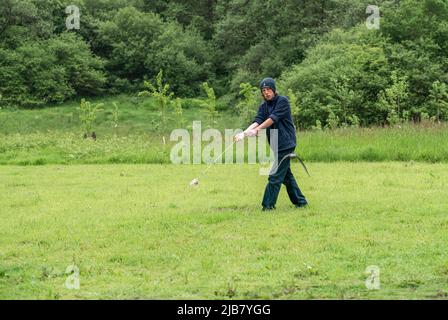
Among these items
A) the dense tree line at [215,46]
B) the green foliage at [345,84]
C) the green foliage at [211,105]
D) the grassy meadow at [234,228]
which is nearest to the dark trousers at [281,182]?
the grassy meadow at [234,228]

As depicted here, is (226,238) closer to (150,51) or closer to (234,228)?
(234,228)

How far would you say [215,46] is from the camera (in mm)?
74625

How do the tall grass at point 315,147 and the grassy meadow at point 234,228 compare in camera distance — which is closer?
the grassy meadow at point 234,228

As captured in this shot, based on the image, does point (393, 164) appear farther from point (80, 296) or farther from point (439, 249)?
point (80, 296)

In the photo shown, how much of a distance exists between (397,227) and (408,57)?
2804 centimetres

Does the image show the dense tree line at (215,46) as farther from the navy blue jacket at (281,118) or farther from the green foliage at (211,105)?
the navy blue jacket at (281,118)

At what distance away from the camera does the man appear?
13.3 metres

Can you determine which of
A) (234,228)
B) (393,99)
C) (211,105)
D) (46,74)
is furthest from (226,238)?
(46,74)

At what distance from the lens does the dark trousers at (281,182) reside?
13.4 m

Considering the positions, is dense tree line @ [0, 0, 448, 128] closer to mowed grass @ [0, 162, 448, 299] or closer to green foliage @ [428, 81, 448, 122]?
green foliage @ [428, 81, 448, 122]

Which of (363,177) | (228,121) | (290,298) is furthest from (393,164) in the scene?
(228,121)

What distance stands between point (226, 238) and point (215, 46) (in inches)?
2537

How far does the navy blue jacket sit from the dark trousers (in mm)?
180

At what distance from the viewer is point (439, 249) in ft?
33.0
